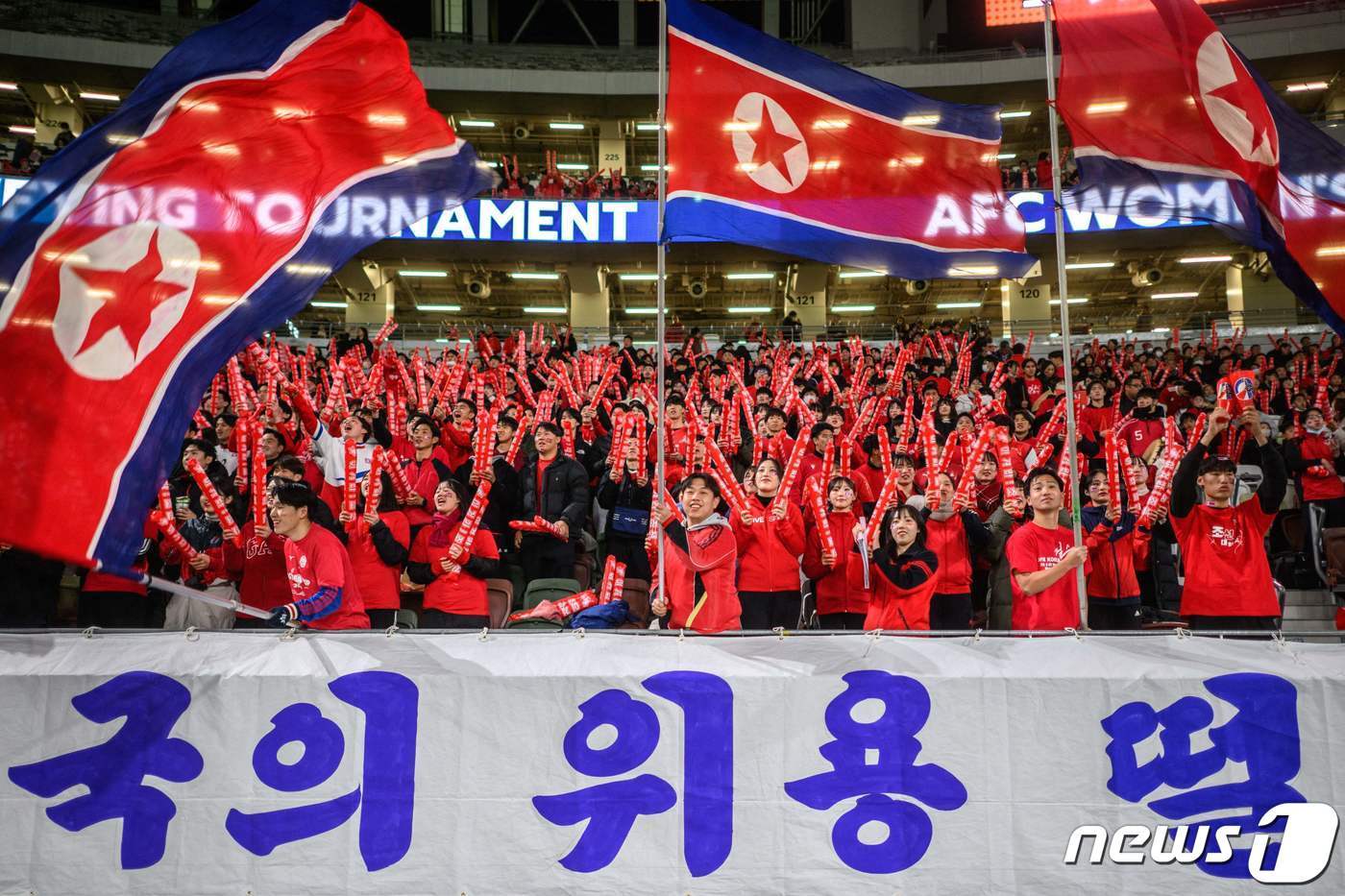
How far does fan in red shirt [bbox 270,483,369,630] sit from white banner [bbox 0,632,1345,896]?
2.79 ft

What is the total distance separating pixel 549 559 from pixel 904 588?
2905 millimetres

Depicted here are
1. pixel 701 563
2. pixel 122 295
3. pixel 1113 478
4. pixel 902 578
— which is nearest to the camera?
pixel 122 295

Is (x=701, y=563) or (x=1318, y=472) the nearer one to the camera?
(x=701, y=563)

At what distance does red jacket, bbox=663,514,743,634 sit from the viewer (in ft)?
19.5

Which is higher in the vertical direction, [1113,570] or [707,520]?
[707,520]

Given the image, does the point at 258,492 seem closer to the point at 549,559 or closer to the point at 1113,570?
the point at 549,559

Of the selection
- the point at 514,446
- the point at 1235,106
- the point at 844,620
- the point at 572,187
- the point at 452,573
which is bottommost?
the point at 844,620

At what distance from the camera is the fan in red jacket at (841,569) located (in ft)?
22.1

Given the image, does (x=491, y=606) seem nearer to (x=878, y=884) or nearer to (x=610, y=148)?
(x=878, y=884)

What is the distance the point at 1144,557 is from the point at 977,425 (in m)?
3.57

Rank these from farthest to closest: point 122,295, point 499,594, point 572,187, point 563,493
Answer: point 572,187, point 563,493, point 499,594, point 122,295

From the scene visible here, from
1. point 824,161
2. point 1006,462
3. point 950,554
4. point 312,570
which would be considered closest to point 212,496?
point 312,570

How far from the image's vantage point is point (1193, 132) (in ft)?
19.5

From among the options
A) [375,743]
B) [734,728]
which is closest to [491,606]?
[375,743]
